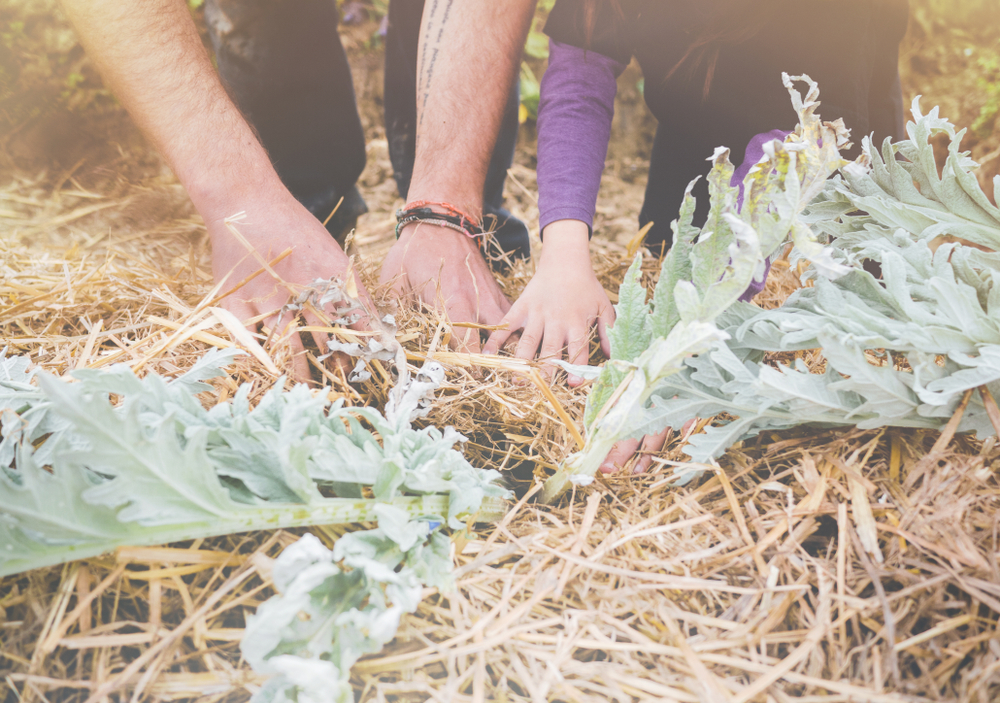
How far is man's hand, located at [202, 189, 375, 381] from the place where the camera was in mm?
848

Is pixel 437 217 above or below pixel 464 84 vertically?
below

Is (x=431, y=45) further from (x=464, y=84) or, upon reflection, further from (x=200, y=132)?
(x=200, y=132)

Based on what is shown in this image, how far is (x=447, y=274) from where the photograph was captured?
3.41 ft

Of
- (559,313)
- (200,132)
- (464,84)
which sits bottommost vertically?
(559,313)

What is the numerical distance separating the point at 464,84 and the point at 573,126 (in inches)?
11.9

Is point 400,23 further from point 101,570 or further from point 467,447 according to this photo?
point 101,570

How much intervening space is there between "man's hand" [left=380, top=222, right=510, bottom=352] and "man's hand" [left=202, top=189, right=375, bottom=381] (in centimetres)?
12

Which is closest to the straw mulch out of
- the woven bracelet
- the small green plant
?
the woven bracelet

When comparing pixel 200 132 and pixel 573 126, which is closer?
pixel 200 132

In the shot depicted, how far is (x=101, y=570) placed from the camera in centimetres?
54

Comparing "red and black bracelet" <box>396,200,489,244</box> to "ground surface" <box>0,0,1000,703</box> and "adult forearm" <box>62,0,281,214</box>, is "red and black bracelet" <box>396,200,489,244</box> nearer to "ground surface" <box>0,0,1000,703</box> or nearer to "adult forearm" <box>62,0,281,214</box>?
"adult forearm" <box>62,0,281,214</box>

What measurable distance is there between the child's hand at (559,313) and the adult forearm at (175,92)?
56 centimetres

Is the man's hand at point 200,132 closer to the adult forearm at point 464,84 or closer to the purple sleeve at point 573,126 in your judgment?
the adult forearm at point 464,84

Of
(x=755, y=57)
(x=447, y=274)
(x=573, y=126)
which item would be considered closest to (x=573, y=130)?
(x=573, y=126)
